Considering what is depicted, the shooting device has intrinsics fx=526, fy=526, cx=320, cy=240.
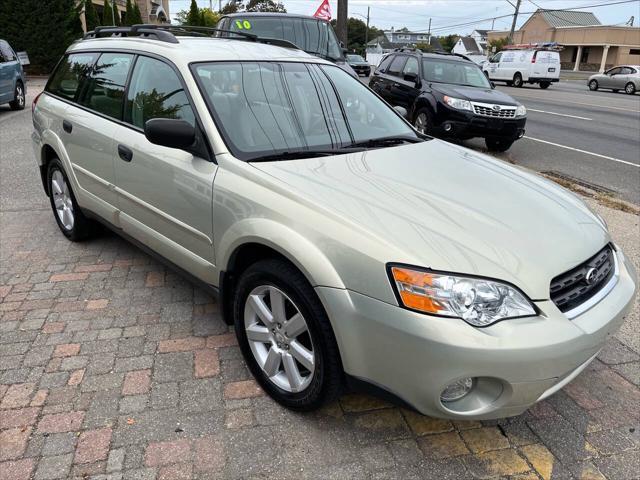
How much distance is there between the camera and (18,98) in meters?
13.0

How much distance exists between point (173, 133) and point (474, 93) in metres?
7.75

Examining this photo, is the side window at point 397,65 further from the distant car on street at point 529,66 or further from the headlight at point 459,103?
the distant car on street at point 529,66

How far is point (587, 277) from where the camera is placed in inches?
91.1

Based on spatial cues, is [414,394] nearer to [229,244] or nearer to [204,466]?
[204,466]

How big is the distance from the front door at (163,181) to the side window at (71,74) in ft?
3.04

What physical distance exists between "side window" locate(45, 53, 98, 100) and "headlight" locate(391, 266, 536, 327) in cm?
335

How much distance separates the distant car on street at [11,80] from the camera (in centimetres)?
1199

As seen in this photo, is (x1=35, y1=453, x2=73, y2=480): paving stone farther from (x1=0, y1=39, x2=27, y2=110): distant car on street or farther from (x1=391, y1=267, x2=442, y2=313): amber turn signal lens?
(x1=0, y1=39, x2=27, y2=110): distant car on street

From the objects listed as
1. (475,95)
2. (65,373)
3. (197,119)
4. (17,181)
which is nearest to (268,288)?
(197,119)

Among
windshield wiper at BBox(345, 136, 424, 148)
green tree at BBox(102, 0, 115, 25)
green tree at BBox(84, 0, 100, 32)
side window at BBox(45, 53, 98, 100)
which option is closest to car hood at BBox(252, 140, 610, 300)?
windshield wiper at BBox(345, 136, 424, 148)

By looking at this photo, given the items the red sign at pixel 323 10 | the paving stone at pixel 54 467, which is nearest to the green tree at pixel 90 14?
the red sign at pixel 323 10

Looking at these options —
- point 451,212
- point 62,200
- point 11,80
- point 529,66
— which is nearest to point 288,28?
point 62,200

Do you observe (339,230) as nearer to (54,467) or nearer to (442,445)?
(442,445)

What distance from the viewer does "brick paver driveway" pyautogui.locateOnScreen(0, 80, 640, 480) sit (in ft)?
7.48
